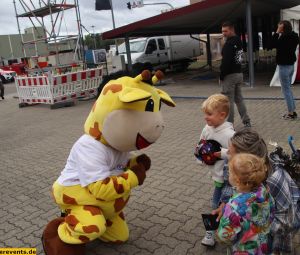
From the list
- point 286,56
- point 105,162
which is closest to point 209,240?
point 105,162

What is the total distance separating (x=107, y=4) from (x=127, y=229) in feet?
72.1

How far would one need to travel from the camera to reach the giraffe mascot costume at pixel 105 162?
2.61 m

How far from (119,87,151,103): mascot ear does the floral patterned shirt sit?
0.88 metres

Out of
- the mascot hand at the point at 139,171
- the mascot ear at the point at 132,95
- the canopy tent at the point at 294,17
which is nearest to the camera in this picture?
the mascot ear at the point at 132,95

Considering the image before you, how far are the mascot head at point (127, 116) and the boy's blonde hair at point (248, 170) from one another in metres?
0.76

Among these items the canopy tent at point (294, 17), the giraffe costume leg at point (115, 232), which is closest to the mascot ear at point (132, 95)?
the giraffe costume leg at point (115, 232)

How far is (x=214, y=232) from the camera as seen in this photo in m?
3.06

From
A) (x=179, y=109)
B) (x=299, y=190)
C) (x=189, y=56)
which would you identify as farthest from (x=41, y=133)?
(x=189, y=56)

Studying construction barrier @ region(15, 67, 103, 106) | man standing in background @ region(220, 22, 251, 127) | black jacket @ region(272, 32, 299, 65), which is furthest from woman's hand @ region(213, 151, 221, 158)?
construction barrier @ region(15, 67, 103, 106)

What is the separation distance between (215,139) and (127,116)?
2.63ft

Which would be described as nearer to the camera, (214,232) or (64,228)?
(64,228)

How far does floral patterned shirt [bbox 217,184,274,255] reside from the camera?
2137 mm

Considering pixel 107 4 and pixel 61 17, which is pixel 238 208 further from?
pixel 107 4

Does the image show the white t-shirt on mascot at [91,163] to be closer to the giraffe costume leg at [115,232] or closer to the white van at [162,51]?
the giraffe costume leg at [115,232]
